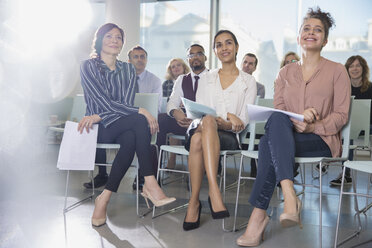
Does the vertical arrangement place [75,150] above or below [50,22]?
below

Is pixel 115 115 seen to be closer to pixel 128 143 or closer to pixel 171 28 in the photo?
pixel 128 143

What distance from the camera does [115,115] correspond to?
2723 millimetres

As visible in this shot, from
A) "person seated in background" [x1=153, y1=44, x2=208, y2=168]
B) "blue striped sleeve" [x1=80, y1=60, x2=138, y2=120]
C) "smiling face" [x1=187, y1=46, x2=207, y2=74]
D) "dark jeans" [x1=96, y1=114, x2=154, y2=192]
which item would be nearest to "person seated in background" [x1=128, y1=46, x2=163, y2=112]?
"person seated in background" [x1=153, y1=44, x2=208, y2=168]

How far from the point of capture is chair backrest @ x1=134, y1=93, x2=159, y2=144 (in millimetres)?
3002

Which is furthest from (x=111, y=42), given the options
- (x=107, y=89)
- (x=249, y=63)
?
(x=249, y=63)

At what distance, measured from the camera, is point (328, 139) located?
2.18m

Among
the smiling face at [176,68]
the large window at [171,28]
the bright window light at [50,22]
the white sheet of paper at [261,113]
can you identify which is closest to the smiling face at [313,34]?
the white sheet of paper at [261,113]

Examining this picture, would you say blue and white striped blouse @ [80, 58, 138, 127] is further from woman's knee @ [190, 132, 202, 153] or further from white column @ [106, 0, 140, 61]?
white column @ [106, 0, 140, 61]

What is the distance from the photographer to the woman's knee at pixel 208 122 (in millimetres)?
2354

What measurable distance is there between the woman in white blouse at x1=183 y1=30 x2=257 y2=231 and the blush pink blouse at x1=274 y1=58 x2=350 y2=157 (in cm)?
33

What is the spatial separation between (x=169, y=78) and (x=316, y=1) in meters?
2.99

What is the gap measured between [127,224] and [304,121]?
46.5 inches

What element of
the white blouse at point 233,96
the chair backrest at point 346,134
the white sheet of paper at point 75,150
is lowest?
the white sheet of paper at point 75,150

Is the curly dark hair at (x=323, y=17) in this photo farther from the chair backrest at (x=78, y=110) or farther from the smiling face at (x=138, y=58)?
the smiling face at (x=138, y=58)
